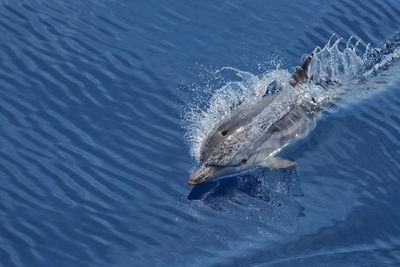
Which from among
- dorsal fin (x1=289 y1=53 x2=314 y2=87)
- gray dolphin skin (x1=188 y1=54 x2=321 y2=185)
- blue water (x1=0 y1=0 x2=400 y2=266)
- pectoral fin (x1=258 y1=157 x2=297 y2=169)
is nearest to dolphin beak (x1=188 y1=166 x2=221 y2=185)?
gray dolphin skin (x1=188 y1=54 x2=321 y2=185)

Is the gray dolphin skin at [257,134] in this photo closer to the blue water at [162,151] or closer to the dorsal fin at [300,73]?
the dorsal fin at [300,73]

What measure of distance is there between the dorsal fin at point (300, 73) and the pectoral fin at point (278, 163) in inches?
98.0

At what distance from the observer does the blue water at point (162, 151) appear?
35.9ft

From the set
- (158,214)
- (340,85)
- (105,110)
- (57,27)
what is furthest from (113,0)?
(158,214)

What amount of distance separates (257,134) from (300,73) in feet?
8.67

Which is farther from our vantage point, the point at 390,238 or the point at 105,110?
the point at 105,110

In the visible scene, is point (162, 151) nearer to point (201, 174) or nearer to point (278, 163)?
point (201, 174)

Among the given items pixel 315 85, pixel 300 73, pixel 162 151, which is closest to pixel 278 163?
pixel 162 151

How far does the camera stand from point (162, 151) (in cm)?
1270

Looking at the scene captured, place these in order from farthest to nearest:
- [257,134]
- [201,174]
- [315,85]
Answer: [315,85], [257,134], [201,174]

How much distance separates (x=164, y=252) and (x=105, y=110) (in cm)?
394

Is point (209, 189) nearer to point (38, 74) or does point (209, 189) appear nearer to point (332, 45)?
point (38, 74)

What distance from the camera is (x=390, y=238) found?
11.8 m

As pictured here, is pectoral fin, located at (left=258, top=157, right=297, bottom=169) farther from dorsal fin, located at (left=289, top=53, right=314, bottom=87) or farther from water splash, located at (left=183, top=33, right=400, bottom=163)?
dorsal fin, located at (left=289, top=53, right=314, bottom=87)
